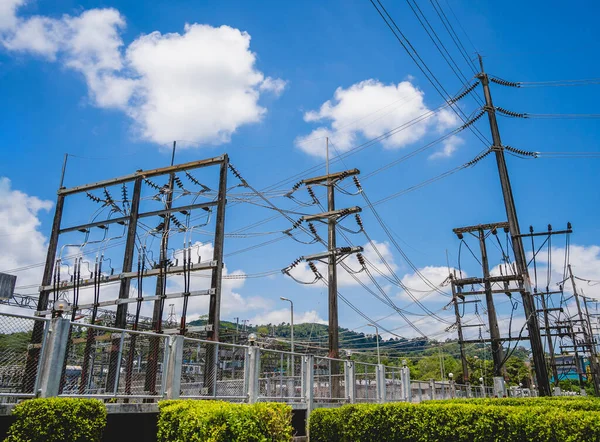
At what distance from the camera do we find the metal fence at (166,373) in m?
8.33

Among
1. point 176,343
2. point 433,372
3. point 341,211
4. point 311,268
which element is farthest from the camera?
point 433,372

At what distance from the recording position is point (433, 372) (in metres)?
123

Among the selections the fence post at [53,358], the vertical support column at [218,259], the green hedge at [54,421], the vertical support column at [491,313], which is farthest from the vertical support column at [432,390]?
the fence post at [53,358]

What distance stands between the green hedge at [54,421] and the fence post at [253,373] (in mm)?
5162

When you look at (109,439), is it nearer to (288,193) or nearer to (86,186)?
(86,186)

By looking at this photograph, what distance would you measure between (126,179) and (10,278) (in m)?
13.8

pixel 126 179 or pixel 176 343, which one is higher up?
pixel 126 179

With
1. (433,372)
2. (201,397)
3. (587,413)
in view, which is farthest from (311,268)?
(433,372)

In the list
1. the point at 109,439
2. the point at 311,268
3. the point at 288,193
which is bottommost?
the point at 109,439

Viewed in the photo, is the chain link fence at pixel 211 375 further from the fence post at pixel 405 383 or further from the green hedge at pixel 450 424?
the fence post at pixel 405 383

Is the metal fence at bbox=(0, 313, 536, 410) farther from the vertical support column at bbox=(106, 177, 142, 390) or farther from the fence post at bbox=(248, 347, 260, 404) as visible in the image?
the vertical support column at bbox=(106, 177, 142, 390)

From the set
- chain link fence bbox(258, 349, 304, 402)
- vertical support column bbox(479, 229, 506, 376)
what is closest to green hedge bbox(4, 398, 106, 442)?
chain link fence bbox(258, 349, 304, 402)

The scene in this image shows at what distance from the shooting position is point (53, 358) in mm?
8203

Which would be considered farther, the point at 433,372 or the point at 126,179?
the point at 433,372
